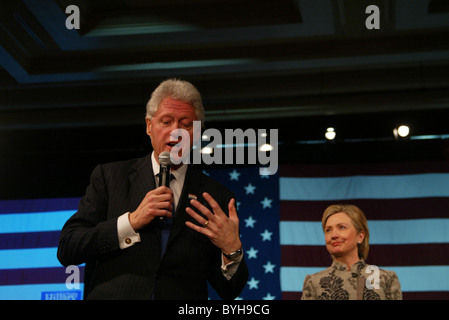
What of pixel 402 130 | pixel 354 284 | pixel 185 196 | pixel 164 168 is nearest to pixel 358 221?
pixel 354 284

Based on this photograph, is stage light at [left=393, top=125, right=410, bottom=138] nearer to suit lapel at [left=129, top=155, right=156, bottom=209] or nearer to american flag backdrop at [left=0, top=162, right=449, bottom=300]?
american flag backdrop at [left=0, top=162, right=449, bottom=300]

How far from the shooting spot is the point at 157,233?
5.16 feet

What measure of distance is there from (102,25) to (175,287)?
3.65m

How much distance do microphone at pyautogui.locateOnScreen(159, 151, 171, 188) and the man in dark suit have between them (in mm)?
29

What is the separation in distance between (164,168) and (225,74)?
4.05 metres

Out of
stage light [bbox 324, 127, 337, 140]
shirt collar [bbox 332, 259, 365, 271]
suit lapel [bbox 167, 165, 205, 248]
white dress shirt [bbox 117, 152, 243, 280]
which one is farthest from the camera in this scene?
stage light [bbox 324, 127, 337, 140]

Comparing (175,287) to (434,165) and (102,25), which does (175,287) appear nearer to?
(102,25)

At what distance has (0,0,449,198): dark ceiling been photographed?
177 inches

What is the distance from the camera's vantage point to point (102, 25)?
466cm

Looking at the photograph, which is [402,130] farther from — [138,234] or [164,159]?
[138,234]

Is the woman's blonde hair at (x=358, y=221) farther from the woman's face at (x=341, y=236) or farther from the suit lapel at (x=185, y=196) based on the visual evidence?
the suit lapel at (x=185, y=196)

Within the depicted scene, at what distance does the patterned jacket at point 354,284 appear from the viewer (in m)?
2.93
